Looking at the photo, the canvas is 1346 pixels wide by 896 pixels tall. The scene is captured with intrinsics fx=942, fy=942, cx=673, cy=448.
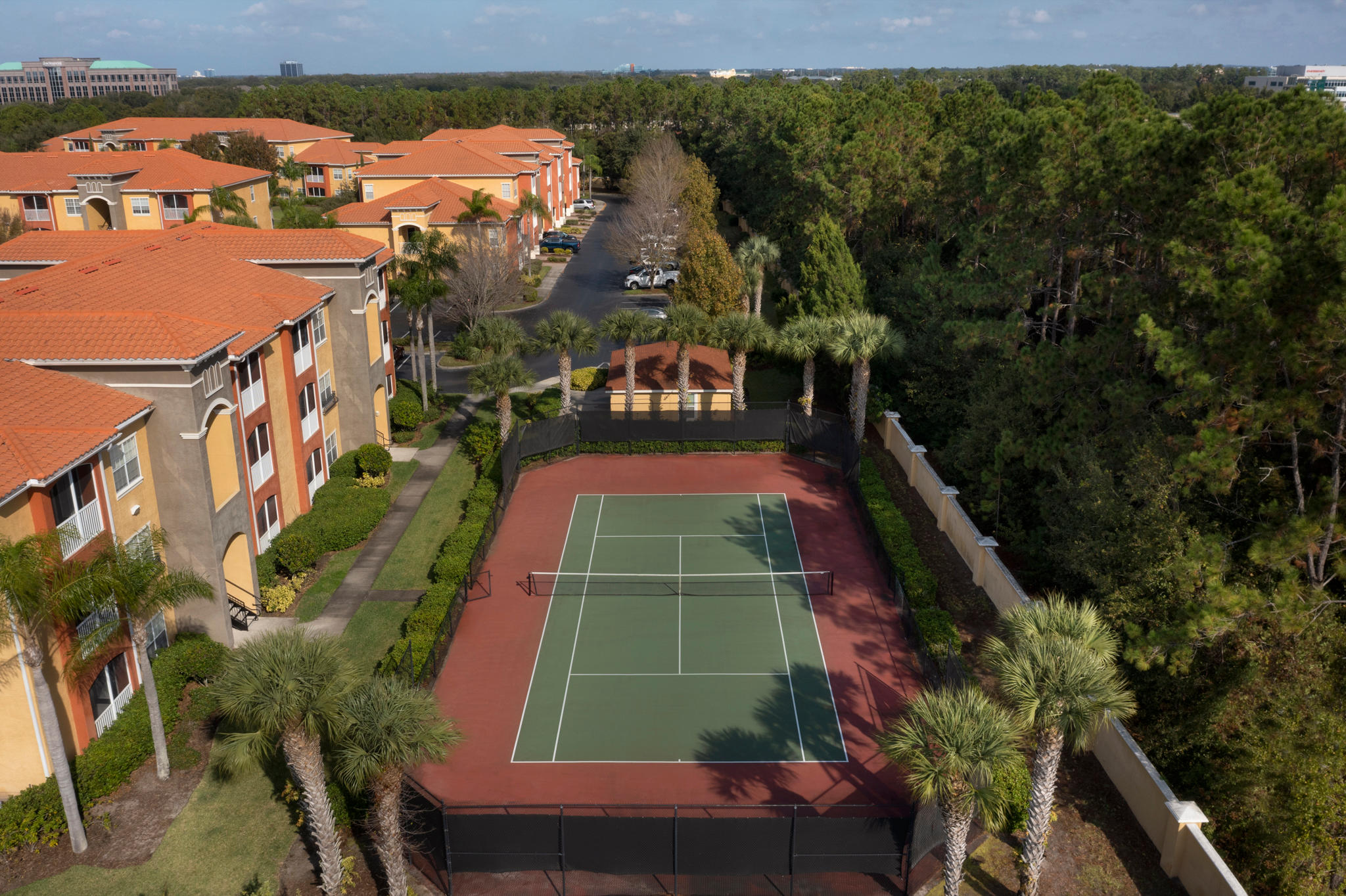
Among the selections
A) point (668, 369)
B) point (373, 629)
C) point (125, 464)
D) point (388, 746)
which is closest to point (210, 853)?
point (388, 746)

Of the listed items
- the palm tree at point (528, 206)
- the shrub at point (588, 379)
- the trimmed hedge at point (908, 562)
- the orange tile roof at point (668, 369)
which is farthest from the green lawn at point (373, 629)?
the palm tree at point (528, 206)

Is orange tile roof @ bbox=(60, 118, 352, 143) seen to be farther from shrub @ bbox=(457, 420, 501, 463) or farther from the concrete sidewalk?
shrub @ bbox=(457, 420, 501, 463)

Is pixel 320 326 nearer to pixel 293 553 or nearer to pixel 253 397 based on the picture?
pixel 253 397

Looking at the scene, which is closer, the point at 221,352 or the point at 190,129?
the point at 221,352

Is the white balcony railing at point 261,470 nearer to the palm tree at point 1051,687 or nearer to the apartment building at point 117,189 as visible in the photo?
the palm tree at point 1051,687

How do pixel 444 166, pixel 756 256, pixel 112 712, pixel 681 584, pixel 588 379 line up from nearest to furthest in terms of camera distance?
pixel 112 712 → pixel 681 584 → pixel 588 379 → pixel 756 256 → pixel 444 166

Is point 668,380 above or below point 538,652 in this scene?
above

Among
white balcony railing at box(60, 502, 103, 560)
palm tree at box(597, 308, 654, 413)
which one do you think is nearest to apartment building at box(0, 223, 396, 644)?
white balcony railing at box(60, 502, 103, 560)
